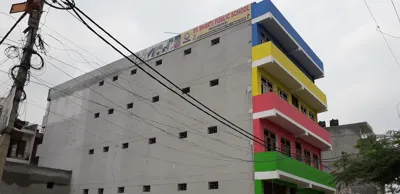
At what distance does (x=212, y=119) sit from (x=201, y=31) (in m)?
6.03

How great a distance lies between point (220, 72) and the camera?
68.8 feet

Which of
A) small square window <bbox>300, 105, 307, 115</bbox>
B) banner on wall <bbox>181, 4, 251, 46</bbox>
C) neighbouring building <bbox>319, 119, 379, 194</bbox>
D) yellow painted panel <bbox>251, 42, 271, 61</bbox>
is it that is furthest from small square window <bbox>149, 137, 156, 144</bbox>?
neighbouring building <bbox>319, 119, 379, 194</bbox>

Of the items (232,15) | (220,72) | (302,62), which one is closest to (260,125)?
(220,72)

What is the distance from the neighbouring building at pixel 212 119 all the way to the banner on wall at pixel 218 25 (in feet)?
0.25

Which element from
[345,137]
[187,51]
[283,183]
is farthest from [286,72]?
[345,137]

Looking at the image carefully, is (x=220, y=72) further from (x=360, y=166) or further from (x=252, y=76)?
(x=360, y=166)

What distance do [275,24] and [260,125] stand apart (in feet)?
21.1

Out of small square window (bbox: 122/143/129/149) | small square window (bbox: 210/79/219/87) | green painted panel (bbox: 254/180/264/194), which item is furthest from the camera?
small square window (bbox: 122/143/129/149)

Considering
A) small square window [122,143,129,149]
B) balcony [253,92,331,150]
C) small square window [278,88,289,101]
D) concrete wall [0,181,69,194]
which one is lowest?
concrete wall [0,181,69,194]

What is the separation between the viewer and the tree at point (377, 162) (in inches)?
680

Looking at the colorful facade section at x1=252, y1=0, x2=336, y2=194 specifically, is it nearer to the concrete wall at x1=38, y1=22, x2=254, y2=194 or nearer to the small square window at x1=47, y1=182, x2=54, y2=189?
the concrete wall at x1=38, y1=22, x2=254, y2=194

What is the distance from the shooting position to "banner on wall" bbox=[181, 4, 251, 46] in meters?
21.2

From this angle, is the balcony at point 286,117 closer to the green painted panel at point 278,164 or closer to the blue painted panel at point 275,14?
the green painted panel at point 278,164

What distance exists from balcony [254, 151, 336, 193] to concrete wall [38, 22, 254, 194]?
0.59 m
